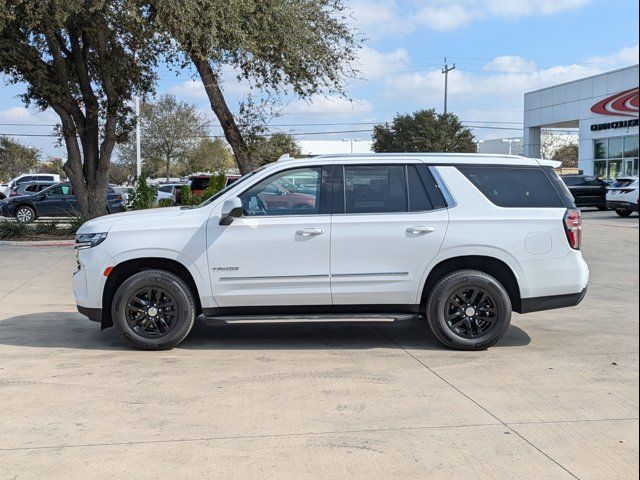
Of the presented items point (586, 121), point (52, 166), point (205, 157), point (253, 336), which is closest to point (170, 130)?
point (205, 157)

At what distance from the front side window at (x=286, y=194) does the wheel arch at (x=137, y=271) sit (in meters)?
0.89

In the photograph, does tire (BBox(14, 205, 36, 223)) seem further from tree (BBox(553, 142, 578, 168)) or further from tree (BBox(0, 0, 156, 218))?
tree (BBox(553, 142, 578, 168))

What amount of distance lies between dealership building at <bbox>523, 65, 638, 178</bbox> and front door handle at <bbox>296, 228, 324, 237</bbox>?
99.0 ft

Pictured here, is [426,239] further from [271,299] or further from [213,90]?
[213,90]

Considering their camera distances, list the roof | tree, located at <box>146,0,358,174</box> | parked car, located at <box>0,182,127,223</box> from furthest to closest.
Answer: parked car, located at <box>0,182,127,223</box> → tree, located at <box>146,0,358,174</box> → the roof

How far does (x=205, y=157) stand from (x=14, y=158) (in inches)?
758

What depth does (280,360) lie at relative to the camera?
254 inches

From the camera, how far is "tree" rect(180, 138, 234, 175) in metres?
66.5

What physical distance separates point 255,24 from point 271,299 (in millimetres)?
9647

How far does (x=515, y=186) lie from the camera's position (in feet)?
22.3

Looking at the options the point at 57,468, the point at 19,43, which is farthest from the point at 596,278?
the point at 19,43

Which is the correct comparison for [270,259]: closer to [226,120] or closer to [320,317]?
[320,317]

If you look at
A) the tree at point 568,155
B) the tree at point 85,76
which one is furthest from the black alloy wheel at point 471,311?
the tree at point 568,155

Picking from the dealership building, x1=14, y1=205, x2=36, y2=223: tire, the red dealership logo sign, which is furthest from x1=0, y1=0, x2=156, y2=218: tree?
the dealership building
